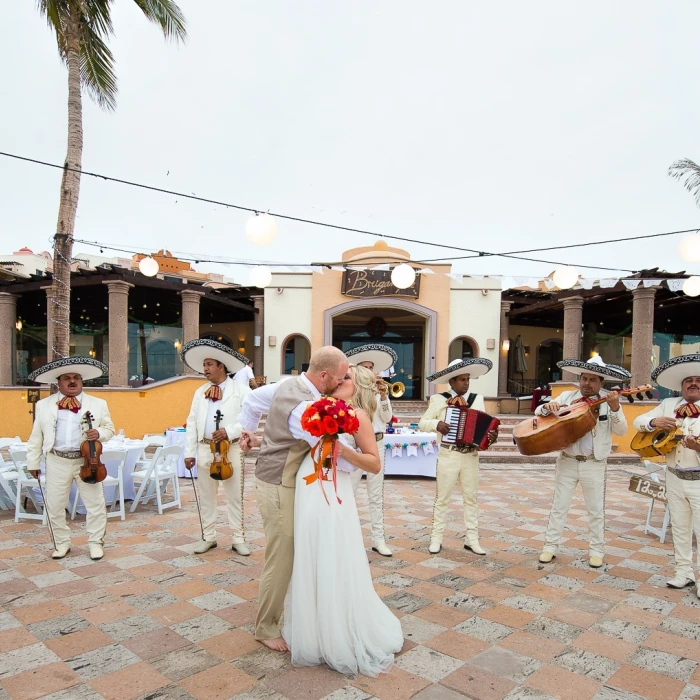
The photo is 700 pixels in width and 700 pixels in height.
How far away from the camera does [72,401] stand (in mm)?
4879

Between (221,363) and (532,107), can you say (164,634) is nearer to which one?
(221,363)

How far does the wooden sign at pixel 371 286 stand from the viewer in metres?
16.7

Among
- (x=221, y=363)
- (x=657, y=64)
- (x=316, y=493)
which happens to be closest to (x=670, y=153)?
(x=657, y=64)

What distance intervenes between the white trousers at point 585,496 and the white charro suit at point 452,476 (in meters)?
0.76

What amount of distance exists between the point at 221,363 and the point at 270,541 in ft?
8.30

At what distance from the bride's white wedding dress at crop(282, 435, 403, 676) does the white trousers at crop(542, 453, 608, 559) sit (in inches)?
107

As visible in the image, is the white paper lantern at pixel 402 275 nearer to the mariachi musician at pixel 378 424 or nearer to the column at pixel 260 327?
Answer: the mariachi musician at pixel 378 424

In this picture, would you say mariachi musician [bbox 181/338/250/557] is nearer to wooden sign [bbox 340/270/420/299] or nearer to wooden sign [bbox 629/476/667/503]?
wooden sign [bbox 629/476/667/503]

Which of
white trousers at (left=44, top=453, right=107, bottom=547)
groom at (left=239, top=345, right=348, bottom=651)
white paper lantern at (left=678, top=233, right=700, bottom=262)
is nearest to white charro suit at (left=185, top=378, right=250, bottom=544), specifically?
white trousers at (left=44, top=453, right=107, bottom=547)

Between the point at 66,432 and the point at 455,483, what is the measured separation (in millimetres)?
3870

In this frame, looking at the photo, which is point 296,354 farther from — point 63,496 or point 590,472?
point 590,472


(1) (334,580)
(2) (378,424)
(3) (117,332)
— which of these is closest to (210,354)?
(2) (378,424)

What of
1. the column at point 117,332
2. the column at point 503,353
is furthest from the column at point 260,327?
the column at point 503,353

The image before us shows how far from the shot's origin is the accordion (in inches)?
195
